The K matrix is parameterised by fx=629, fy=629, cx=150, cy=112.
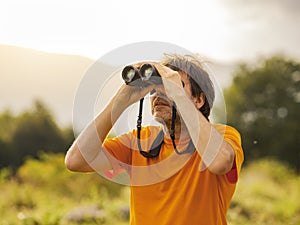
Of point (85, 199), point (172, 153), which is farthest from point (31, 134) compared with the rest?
point (172, 153)

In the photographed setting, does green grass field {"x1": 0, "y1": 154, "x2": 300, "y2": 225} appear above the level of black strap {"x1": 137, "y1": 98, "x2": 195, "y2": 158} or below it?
below

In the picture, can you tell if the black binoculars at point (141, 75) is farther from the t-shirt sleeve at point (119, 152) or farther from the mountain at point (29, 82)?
the mountain at point (29, 82)

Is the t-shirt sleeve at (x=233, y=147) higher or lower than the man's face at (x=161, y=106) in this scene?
lower

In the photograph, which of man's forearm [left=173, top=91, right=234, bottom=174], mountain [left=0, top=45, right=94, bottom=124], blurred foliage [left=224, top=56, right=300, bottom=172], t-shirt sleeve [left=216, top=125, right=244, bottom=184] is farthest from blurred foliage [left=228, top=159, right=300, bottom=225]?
man's forearm [left=173, top=91, right=234, bottom=174]

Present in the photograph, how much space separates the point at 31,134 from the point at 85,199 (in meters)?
5.44

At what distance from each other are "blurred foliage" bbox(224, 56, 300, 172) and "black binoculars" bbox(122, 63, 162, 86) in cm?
1769

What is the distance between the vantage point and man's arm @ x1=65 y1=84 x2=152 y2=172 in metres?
2.15

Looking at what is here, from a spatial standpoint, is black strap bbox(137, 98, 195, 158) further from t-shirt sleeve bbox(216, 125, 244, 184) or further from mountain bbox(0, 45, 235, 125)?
mountain bbox(0, 45, 235, 125)

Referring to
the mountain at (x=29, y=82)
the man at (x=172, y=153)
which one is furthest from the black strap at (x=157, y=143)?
the mountain at (x=29, y=82)

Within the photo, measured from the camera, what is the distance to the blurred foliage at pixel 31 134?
1416 centimetres

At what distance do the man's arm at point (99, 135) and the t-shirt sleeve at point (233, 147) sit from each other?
0.99 feet

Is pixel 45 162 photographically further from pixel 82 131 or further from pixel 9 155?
pixel 82 131

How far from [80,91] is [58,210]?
6.34m

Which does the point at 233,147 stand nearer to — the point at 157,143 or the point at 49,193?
the point at 157,143
